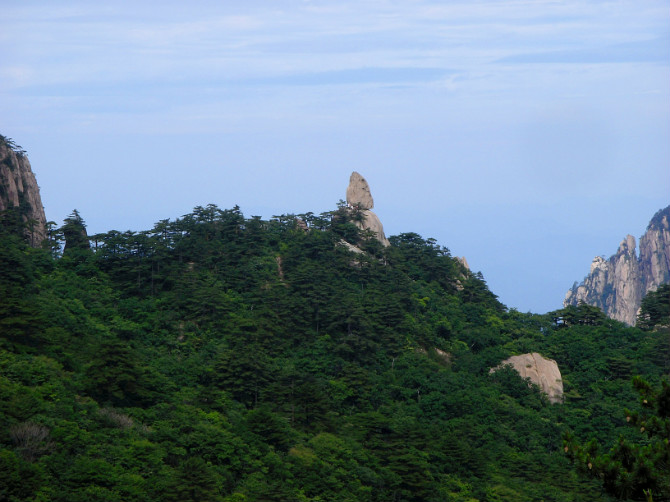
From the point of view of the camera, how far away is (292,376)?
114 ft

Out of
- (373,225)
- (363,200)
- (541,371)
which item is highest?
(363,200)

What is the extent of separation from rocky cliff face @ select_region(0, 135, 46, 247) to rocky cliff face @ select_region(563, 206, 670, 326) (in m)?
77.7

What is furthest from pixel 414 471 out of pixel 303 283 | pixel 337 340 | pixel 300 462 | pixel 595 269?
pixel 595 269

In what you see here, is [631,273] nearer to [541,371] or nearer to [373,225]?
[373,225]

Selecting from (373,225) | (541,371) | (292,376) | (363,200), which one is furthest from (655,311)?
(292,376)

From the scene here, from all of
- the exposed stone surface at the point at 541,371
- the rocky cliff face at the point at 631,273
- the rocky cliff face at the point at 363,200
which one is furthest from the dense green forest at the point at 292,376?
the rocky cliff face at the point at 631,273

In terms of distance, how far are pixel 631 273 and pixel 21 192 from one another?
283 ft

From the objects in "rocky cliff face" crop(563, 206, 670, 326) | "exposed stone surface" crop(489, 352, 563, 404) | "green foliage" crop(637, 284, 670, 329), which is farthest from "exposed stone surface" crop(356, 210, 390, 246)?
"rocky cliff face" crop(563, 206, 670, 326)

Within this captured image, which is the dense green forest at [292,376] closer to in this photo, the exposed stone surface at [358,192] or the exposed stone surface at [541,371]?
the exposed stone surface at [541,371]

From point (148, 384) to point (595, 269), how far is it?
98.2 meters

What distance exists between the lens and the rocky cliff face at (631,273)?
108 metres

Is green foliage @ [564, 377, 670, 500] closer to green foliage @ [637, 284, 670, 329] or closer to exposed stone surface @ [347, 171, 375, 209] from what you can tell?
green foliage @ [637, 284, 670, 329]

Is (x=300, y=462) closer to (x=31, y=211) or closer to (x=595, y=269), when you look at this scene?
(x=31, y=211)

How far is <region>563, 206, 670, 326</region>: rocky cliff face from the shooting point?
108 metres
